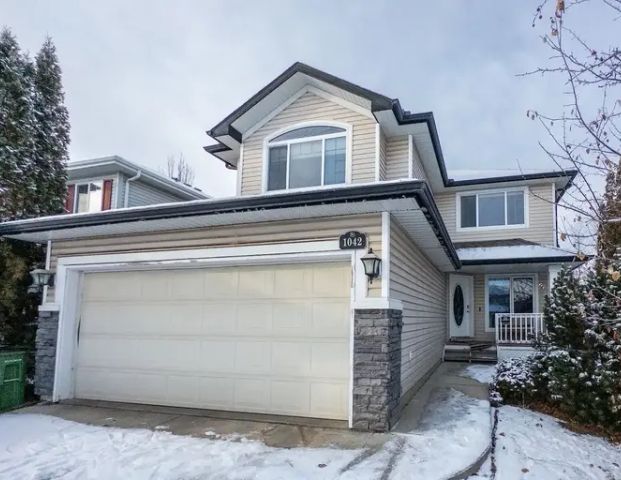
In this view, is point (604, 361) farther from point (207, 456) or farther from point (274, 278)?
point (207, 456)

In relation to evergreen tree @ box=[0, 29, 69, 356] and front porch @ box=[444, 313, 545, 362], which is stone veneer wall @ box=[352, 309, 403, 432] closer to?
evergreen tree @ box=[0, 29, 69, 356]

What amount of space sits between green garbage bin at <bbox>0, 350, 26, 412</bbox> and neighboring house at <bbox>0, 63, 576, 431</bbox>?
0.88ft

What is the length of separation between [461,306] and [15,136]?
1229 centimetres

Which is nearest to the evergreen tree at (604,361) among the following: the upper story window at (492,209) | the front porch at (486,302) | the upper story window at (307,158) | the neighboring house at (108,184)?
the upper story window at (307,158)

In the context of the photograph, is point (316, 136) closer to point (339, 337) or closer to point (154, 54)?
point (154, 54)

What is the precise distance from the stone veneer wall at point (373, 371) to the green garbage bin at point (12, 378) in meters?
5.47

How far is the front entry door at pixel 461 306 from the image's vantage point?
47.2 ft

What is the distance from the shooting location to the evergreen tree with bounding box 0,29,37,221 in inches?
353

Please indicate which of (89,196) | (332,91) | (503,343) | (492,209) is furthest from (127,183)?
(503,343)

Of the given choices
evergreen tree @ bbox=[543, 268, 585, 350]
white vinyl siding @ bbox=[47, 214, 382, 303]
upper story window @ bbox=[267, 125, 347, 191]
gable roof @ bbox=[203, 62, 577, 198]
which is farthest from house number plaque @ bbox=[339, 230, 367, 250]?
gable roof @ bbox=[203, 62, 577, 198]

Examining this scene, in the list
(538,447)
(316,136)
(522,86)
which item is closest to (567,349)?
(538,447)

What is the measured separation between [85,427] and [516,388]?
21.7 feet

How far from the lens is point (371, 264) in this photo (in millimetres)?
6031

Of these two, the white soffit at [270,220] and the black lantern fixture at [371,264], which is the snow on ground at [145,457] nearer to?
the black lantern fixture at [371,264]
